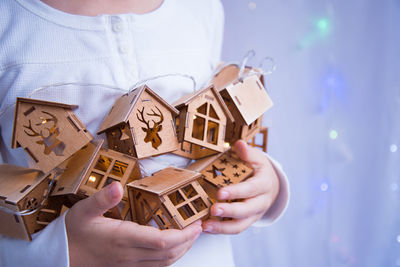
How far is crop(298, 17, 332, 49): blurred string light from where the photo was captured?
1.10 m

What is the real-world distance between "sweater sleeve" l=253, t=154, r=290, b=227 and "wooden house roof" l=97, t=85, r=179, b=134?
0.34 m

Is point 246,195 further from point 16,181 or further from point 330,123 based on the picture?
point 330,123

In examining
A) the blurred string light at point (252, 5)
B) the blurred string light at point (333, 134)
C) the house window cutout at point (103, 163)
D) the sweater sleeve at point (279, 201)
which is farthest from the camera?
the blurred string light at point (333, 134)

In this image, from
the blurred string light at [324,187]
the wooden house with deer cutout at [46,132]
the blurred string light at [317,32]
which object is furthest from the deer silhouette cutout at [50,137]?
the blurred string light at [324,187]

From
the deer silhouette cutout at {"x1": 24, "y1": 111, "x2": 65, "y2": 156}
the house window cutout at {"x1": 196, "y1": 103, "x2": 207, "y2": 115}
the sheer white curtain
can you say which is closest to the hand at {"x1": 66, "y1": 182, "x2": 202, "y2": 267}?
the deer silhouette cutout at {"x1": 24, "y1": 111, "x2": 65, "y2": 156}

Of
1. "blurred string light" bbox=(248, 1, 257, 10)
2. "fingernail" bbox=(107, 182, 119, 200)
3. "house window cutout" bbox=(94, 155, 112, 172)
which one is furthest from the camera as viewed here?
"blurred string light" bbox=(248, 1, 257, 10)

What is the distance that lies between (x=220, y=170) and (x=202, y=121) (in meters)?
0.11

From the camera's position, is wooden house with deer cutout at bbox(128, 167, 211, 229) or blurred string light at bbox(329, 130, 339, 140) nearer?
wooden house with deer cutout at bbox(128, 167, 211, 229)

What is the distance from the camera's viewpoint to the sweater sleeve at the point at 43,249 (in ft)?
1.58

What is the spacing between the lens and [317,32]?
111 cm

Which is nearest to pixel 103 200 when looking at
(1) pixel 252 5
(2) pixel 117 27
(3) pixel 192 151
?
(3) pixel 192 151

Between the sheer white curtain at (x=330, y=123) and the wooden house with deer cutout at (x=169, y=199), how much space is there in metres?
0.69

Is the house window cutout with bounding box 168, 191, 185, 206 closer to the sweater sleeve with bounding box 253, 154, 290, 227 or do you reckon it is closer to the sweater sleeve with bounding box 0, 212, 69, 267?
the sweater sleeve with bounding box 0, 212, 69, 267

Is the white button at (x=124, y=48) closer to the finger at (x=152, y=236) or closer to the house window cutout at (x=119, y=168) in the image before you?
the house window cutout at (x=119, y=168)
